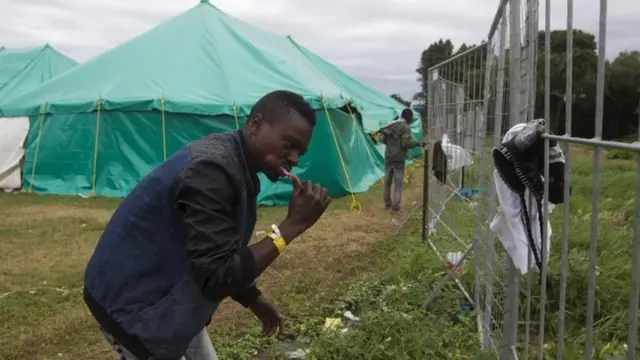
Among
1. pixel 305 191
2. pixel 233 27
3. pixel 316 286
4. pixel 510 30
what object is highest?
pixel 233 27

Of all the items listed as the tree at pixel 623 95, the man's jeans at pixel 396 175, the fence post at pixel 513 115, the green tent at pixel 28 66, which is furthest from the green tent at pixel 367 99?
the tree at pixel 623 95

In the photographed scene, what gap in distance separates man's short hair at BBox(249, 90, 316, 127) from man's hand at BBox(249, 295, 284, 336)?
2.98ft

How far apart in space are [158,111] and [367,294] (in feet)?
23.2

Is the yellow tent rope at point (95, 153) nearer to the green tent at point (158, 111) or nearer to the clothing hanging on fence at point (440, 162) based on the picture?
the green tent at point (158, 111)

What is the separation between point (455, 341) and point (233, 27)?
10.5m

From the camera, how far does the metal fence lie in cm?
172

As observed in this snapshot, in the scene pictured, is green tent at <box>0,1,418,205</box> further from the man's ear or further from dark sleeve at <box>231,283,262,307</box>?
the man's ear

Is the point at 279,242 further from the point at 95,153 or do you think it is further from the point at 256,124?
the point at 95,153

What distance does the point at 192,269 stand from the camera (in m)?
1.81

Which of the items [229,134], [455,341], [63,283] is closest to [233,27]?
[63,283]

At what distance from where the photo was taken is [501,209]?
8.60 feet

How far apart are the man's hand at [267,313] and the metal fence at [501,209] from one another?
106cm

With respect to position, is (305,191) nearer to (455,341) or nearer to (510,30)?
(510,30)

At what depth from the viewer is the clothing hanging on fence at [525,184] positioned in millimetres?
2254
